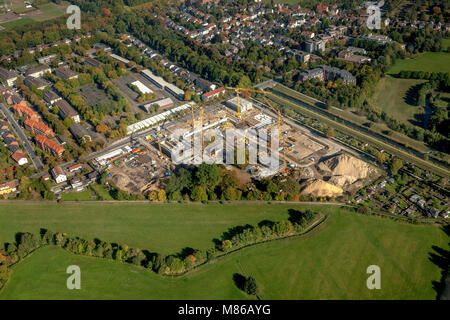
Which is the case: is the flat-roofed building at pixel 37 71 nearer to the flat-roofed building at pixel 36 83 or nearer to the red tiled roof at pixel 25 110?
the flat-roofed building at pixel 36 83

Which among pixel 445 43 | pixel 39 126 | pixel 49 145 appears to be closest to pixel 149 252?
pixel 49 145

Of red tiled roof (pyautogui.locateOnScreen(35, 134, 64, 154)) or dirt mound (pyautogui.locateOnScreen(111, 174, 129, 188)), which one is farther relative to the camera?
red tiled roof (pyautogui.locateOnScreen(35, 134, 64, 154))

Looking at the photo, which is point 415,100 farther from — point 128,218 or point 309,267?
point 128,218

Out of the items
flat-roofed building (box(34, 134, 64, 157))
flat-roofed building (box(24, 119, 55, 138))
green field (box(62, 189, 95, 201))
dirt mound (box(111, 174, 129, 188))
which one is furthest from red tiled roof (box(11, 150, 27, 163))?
dirt mound (box(111, 174, 129, 188))

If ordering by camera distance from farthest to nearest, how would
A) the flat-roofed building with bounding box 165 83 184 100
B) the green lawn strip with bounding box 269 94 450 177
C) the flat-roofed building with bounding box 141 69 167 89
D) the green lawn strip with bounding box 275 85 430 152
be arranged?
the flat-roofed building with bounding box 141 69 167 89
the flat-roofed building with bounding box 165 83 184 100
the green lawn strip with bounding box 275 85 430 152
the green lawn strip with bounding box 269 94 450 177

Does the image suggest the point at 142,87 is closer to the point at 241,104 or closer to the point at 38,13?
the point at 241,104

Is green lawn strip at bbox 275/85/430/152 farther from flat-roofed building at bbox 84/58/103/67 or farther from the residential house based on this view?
the residential house

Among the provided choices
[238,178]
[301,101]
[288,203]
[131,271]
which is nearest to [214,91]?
[301,101]

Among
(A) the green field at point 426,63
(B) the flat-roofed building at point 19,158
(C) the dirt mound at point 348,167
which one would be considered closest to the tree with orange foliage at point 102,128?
(B) the flat-roofed building at point 19,158
